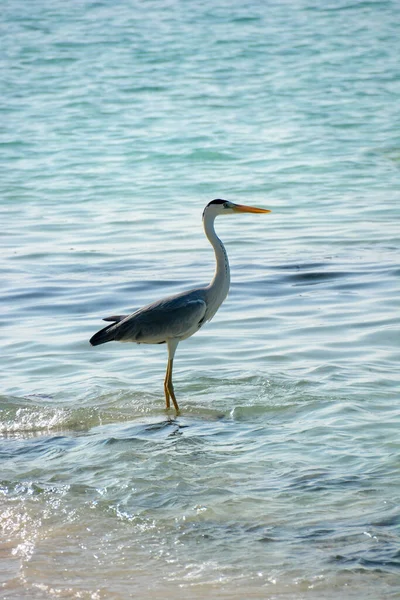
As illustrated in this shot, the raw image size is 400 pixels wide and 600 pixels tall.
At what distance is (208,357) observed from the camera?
8195mm

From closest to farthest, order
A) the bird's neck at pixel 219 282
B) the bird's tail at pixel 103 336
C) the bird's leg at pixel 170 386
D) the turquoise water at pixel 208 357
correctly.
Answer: the turquoise water at pixel 208 357 → the bird's leg at pixel 170 386 → the bird's tail at pixel 103 336 → the bird's neck at pixel 219 282

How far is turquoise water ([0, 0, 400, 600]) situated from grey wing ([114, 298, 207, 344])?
457 mm

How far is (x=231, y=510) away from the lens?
5125mm

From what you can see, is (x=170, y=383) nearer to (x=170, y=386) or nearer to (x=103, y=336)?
(x=170, y=386)

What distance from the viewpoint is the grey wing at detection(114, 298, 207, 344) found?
7160 mm

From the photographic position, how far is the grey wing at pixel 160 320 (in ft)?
23.5

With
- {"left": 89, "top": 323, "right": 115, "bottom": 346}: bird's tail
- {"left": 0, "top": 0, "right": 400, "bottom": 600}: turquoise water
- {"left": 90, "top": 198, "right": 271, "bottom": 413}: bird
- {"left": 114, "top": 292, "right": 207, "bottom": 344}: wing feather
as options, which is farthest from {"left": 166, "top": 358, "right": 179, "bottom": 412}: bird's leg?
{"left": 89, "top": 323, "right": 115, "bottom": 346}: bird's tail

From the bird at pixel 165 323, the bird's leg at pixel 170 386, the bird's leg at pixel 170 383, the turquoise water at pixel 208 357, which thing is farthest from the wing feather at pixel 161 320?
the turquoise water at pixel 208 357

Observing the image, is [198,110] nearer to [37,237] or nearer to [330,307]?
[37,237]

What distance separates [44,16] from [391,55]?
12544 millimetres

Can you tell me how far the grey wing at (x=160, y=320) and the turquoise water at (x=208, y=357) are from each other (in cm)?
46

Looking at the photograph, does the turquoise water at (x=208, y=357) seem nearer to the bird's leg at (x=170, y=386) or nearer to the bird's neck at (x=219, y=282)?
the bird's leg at (x=170, y=386)

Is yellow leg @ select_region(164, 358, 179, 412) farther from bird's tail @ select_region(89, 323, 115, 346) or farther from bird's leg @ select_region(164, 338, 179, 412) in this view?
bird's tail @ select_region(89, 323, 115, 346)

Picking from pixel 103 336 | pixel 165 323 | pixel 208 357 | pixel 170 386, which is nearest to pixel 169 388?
pixel 170 386
